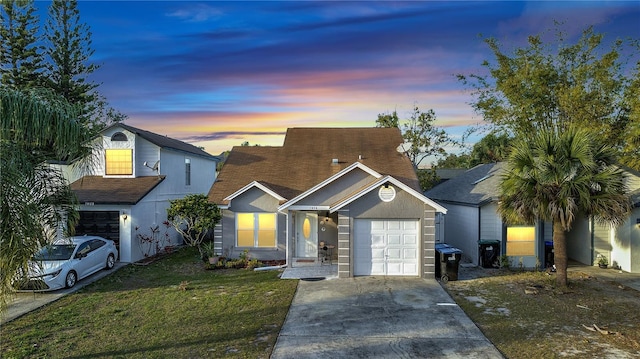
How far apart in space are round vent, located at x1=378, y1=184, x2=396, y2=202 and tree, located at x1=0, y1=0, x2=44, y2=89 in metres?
30.3

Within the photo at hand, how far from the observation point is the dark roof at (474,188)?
16441 mm

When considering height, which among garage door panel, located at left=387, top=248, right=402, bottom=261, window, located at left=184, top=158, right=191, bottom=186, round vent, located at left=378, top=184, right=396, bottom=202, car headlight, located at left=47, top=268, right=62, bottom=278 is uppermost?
window, located at left=184, top=158, right=191, bottom=186

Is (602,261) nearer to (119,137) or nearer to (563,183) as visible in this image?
(563,183)

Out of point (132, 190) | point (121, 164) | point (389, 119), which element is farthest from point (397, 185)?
point (389, 119)

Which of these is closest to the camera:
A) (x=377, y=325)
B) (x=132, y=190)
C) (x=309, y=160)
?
(x=377, y=325)

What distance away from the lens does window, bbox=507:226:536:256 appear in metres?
15.8

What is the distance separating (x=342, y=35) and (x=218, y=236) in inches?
415

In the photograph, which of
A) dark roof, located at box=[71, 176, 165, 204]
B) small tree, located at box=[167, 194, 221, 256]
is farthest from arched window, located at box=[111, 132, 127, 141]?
small tree, located at box=[167, 194, 221, 256]

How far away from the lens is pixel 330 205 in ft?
51.2

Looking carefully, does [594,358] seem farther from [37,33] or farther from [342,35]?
[37,33]

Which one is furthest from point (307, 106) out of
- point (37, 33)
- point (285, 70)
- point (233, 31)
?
point (37, 33)

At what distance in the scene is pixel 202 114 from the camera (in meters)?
24.5

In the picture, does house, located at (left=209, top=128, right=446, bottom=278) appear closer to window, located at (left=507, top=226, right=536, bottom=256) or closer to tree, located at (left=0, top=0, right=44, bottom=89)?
window, located at (left=507, top=226, right=536, bottom=256)

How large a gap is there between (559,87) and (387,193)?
1818 cm
